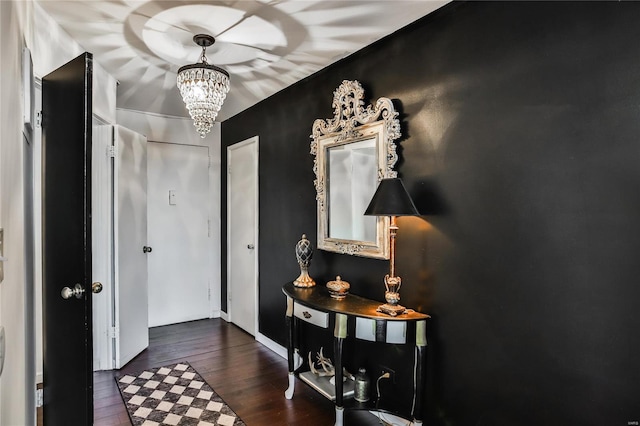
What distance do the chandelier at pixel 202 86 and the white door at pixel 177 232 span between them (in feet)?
7.30

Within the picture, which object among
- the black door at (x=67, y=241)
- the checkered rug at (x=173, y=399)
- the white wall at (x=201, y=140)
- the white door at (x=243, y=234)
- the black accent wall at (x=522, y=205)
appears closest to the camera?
the black accent wall at (x=522, y=205)

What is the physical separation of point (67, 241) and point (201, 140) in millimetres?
3107

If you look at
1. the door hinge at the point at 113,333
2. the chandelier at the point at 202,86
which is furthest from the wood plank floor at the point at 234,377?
the chandelier at the point at 202,86

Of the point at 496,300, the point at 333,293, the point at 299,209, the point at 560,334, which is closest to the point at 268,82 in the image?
the point at 299,209

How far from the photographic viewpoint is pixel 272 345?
3684 mm

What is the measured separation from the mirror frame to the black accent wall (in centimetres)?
9

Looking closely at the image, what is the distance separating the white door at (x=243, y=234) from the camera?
405cm

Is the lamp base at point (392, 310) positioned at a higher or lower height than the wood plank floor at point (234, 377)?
higher

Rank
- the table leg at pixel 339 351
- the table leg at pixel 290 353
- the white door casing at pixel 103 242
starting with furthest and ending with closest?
the white door casing at pixel 103 242
the table leg at pixel 290 353
the table leg at pixel 339 351

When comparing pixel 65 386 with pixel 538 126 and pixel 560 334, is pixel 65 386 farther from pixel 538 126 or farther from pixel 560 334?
pixel 538 126

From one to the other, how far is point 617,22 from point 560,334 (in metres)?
1.24

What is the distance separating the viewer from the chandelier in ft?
7.83

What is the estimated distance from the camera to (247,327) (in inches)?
165

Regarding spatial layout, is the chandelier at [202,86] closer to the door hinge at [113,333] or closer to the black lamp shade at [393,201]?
the black lamp shade at [393,201]
